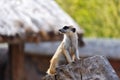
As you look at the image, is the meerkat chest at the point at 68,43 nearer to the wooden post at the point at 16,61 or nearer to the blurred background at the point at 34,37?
the blurred background at the point at 34,37

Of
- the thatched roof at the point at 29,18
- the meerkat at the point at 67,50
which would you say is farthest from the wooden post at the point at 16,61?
the meerkat at the point at 67,50

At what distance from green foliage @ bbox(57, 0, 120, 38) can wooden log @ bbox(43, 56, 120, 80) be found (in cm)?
1272

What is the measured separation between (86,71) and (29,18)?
5280 mm

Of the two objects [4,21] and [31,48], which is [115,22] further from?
[4,21]

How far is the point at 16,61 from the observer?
8297mm

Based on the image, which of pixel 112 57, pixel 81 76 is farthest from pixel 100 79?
pixel 112 57

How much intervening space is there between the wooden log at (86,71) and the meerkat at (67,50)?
0.04 m

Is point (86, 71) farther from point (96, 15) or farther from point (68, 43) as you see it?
point (96, 15)

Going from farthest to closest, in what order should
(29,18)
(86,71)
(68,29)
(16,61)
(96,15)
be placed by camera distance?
(96,15) → (16,61) → (29,18) → (68,29) → (86,71)

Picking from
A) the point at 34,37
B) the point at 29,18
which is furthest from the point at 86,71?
the point at 29,18

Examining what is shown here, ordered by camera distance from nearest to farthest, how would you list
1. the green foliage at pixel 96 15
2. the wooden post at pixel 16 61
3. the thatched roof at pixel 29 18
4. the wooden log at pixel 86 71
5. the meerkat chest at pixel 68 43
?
the wooden log at pixel 86 71
the meerkat chest at pixel 68 43
the thatched roof at pixel 29 18
the wooden post at pixel 16 61
the green foliage at pixel 96 15

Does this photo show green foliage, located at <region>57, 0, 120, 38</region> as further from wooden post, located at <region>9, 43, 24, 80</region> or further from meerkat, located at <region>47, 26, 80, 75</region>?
meerkat, located at <region>47, 26, 80, 75</region>

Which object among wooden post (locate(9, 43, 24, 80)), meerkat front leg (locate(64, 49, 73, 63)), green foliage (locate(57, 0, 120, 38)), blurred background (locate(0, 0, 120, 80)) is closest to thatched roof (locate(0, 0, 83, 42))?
blurred background (locate(0, 0, 120, 80))

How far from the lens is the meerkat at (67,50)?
2.94 m
